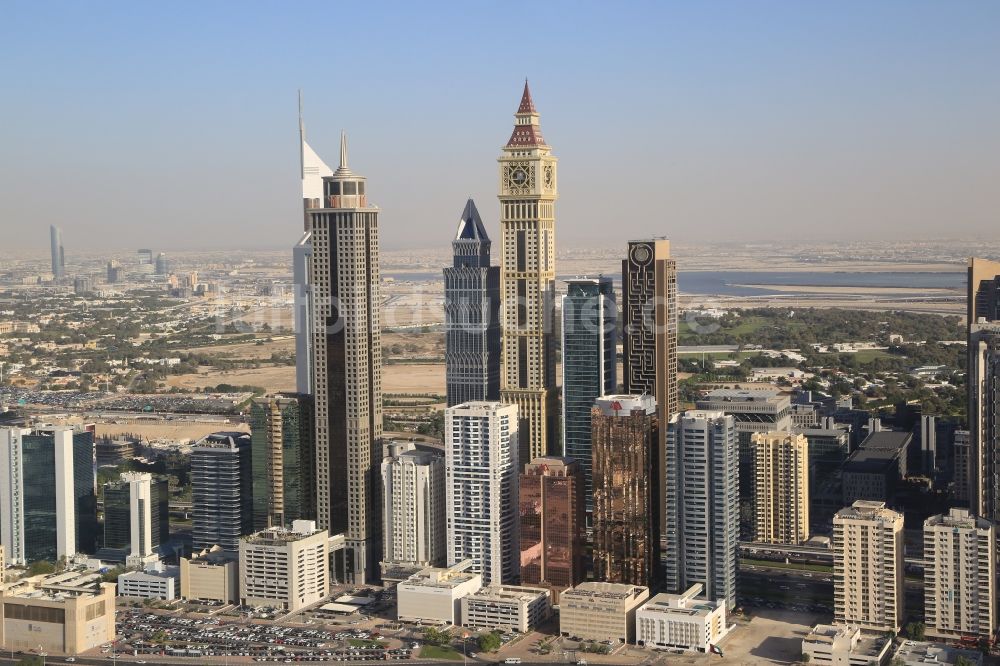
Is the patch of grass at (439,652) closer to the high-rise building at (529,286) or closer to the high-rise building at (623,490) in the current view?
the high-rise building at (623,490)

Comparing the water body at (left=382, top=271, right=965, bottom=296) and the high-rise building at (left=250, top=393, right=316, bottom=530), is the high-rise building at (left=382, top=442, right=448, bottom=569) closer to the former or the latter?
the high-rise building at (left=250, top=393, right=316, bottom=530)

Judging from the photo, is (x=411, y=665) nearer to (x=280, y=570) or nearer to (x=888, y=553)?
(x=280, y=570)

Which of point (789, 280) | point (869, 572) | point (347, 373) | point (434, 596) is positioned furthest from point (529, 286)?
point (789, 280)

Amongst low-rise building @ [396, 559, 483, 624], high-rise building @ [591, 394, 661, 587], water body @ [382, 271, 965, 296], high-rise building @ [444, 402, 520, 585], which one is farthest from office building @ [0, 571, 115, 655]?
water body @ [382, 271, 965, 296]

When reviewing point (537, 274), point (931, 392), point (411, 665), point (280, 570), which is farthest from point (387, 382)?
point (411, 665)

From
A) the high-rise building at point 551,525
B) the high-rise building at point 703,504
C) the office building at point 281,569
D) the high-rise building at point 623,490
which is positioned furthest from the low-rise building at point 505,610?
the office building at point 281,569

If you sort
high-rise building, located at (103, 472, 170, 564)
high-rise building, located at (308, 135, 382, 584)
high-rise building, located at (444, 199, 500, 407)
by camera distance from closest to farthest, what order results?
high-rise building, located at (308, 135, 382, 584) → high-rise building, located at (103, 472, 170, 564) → high-rise building, located at (444, 199, 500, 407)
